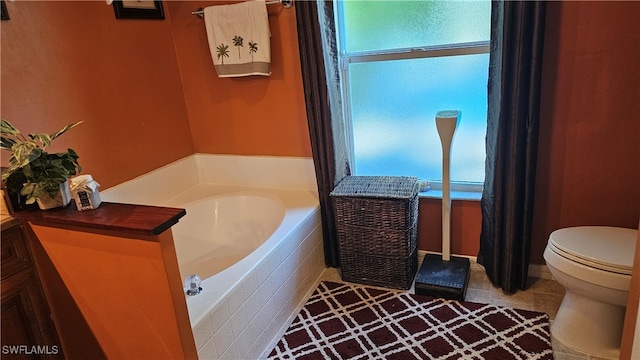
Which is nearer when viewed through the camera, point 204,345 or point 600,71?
point 204,345

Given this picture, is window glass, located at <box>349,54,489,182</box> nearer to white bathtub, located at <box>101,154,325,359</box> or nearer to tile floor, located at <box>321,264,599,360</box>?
white bathtub, located at <box>101,154,325,359</box>

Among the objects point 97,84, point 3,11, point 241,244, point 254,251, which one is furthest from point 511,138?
point 3,11

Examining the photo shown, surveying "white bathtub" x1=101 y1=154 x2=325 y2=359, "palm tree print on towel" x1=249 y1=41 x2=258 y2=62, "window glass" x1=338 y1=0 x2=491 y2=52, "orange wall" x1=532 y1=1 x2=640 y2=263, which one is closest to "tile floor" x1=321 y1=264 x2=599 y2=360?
"orange wall" x1=532 y1=1 x2=640 y2=263

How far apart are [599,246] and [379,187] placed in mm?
1033

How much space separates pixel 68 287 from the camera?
161 centimetres

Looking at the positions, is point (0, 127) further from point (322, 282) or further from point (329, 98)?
point (322, 282)

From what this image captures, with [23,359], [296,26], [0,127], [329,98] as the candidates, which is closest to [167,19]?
[296,26]

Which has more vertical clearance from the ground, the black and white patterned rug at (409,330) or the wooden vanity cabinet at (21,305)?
the wooden vanity cabinet at (21,305)

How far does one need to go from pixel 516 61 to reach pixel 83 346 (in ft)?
7.25

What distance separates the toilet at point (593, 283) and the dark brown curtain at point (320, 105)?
1.18m

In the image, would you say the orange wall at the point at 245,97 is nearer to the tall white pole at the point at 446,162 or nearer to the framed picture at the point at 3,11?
the tall white pole at the point at 446,162

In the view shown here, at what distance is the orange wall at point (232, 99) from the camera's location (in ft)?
6.36

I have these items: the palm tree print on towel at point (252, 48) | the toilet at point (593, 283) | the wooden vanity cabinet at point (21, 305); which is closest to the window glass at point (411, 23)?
the palm tree print on towel at point (252, 48)

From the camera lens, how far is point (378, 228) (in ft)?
7.61
